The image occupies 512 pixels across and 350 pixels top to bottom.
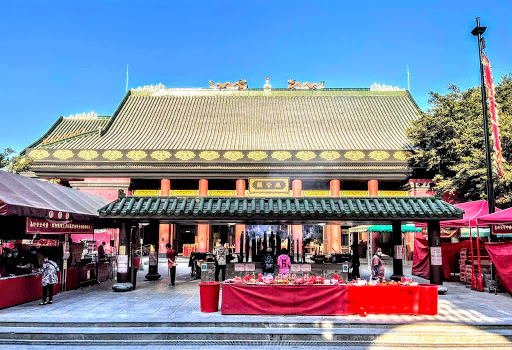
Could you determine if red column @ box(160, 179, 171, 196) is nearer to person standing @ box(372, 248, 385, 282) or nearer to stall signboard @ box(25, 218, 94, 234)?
stall signboard @ box(25, 218, 94, 234)

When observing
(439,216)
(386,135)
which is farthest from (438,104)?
(439,216)

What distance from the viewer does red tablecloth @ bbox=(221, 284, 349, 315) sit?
10648mm

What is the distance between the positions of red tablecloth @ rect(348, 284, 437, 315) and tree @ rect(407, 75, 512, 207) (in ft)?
40.4

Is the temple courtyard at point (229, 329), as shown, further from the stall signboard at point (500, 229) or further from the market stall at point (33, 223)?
the stall signboard at point (500, 229)

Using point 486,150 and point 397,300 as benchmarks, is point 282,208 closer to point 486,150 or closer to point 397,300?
point 397,300

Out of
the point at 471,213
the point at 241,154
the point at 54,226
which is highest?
the point at 241,154

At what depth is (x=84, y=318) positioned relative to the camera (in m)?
10.2

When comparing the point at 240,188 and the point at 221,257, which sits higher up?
the point at 240,188

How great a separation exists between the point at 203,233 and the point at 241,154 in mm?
6716

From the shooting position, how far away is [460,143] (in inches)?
992

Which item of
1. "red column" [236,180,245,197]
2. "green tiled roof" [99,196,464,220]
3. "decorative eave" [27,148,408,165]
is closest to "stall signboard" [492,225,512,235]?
"green tiled roof" [99,196,464,220]

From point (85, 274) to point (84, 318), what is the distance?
6.55 m

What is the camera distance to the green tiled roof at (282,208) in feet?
43.9

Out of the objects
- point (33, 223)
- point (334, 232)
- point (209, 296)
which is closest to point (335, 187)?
point (334, 232)
